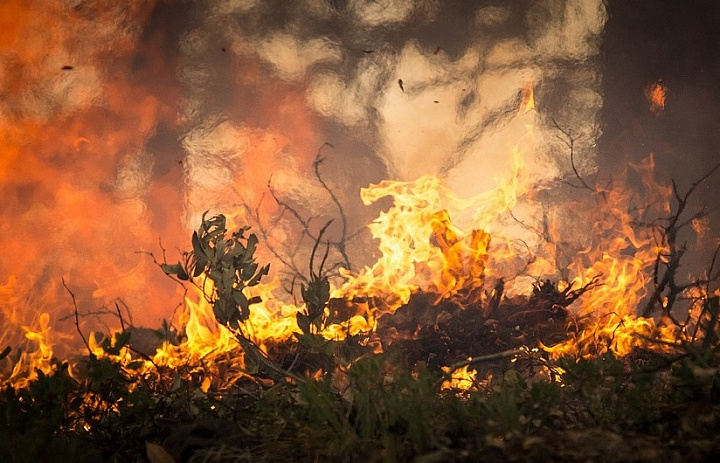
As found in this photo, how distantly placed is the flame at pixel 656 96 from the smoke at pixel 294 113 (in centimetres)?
74

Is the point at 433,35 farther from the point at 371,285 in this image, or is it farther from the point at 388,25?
the point at 371,285

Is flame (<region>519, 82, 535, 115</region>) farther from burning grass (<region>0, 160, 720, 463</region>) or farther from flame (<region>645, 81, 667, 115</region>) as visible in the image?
burning grass (<region>0, 160, 720, 463</region>)

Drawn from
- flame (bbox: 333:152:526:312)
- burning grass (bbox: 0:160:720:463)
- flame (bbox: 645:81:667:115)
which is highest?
flame (bbox: 645:81:667:115)

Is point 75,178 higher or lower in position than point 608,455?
higher

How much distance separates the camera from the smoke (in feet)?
27.5

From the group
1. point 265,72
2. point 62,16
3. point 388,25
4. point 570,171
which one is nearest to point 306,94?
point 265,72

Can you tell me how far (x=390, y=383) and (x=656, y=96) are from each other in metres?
7.84

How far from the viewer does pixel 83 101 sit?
827 centimetres

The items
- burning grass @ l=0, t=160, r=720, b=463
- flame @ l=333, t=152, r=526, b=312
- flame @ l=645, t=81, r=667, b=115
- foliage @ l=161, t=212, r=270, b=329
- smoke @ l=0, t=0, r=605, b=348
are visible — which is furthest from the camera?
flame @ l=645, t=81, r=667, b=115

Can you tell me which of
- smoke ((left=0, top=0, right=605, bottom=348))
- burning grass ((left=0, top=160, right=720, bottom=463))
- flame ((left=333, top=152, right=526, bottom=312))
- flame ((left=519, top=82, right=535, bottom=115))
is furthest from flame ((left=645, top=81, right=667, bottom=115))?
burning grass ((left=0, top=160, right=720, bottom=463))

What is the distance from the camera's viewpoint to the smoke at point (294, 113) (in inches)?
330

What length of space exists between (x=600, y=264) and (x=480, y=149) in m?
2.24

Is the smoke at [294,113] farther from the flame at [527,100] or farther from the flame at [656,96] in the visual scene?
the flame at [656,96]

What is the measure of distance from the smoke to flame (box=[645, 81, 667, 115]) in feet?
2.43
